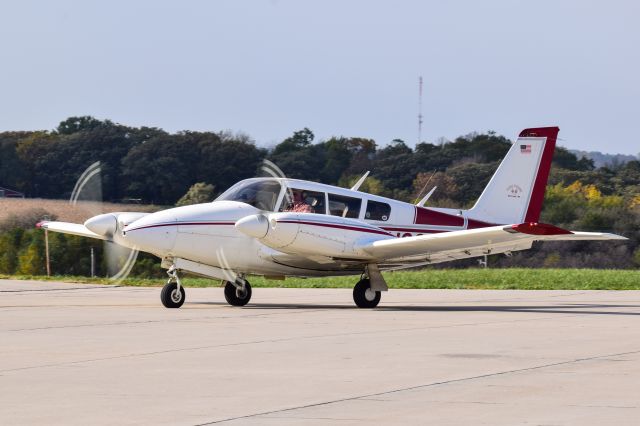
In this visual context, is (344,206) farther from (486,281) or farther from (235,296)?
(486,281)

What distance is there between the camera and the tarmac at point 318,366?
9062 mm

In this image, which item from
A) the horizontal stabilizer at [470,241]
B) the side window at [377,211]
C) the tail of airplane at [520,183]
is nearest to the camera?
the horizontal stabilizer at [470,241]

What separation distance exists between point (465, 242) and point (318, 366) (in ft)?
30.4

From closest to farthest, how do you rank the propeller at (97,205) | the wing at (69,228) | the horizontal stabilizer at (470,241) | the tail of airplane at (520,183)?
the horizontal stabilizer at (470,241) → the tail of airplane at (520,183) → the propeller at (97,205) → the wing at (69,228)

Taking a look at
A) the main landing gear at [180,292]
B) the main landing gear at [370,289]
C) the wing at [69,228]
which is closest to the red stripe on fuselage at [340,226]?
the main landing gear at [370,289]

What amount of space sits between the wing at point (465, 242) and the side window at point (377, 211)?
0.88 m

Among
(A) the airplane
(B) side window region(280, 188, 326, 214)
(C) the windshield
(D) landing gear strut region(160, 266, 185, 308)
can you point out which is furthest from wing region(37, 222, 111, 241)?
(B) side window region(280, 188, 326, 214)

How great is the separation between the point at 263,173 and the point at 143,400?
1322cm

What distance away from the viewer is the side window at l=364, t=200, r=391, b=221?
72.6 feet

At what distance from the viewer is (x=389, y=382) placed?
35.1ft

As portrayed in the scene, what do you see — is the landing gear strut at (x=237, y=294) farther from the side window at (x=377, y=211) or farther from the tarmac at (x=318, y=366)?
the side window at (x=377, y=211)

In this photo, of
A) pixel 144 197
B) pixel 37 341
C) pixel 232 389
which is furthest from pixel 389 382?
pixel 144 197

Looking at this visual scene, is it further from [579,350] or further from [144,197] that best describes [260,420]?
[144,197]

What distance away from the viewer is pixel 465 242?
68.3ft
